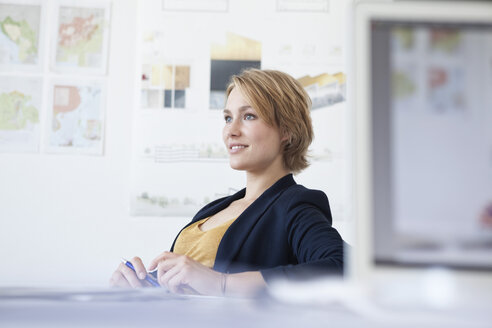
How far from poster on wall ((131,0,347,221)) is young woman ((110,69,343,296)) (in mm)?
949

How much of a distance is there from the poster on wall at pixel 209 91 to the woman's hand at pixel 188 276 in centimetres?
149

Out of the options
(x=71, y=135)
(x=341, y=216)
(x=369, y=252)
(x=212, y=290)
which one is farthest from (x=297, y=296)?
(x=71, y=135)

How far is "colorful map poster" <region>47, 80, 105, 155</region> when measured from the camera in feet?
8.14

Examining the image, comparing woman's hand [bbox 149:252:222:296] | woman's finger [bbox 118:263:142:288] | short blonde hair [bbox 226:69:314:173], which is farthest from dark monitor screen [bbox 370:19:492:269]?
short blonde hair [bbox 226:69:314:173]

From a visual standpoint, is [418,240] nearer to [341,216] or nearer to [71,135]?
[341,216]

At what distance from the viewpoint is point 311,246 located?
101 cm

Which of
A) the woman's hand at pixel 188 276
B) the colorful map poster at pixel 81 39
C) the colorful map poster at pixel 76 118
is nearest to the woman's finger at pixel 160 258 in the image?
the woman's hand at pixel 188 276

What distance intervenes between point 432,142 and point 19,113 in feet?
8.18

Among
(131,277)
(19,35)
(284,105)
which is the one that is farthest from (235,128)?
(19,35)

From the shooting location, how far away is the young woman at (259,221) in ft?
3.05

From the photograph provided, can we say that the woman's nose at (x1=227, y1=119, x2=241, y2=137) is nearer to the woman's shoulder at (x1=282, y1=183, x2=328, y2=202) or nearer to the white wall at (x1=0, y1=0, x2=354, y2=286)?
the woman's shoulder at (x1=282, y1=183, x2=328, y2=202)

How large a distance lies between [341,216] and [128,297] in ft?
6.46

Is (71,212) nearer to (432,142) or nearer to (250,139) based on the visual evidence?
(250,139)

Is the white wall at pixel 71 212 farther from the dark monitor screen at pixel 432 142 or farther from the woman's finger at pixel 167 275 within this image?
the dark monitor screen at pixel 432 142
